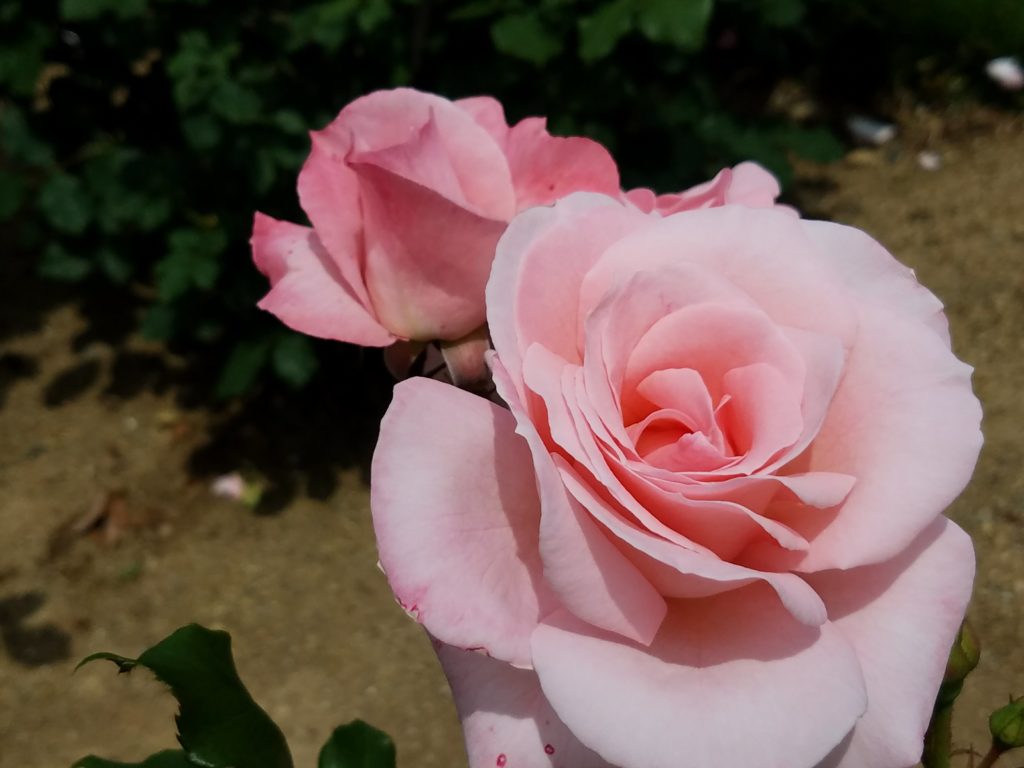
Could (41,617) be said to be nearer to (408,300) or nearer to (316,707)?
(316,707)

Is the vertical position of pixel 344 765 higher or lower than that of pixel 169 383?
higher

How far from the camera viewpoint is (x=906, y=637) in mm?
380

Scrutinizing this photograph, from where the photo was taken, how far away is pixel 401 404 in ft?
1.30

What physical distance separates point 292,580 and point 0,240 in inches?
55.4

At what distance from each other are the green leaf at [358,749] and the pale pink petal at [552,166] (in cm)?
33

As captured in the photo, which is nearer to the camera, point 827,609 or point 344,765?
point 827,609

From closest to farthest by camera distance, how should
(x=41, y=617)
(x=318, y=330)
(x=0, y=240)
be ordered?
(x=318, y=330) → (x=41, y=617) → (x=0, y=240)

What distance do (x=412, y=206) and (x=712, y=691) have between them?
269 millimetres

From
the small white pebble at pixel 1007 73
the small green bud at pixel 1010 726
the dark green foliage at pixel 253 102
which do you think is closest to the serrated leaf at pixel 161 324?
the dark green foliage at pixel 253 102

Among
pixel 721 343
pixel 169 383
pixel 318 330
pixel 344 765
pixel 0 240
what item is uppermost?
pixel 721 343

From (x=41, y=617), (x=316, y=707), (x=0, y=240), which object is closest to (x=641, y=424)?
(x=316, y=707)

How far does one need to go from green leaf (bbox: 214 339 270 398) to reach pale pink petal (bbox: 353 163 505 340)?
130 centimetres

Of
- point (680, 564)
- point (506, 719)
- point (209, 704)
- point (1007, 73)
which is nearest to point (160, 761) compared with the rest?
point (209, 704)

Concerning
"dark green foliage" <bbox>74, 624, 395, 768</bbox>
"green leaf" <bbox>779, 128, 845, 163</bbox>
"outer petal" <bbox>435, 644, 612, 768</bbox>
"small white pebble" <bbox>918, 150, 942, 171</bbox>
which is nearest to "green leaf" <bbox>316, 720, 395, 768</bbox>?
"dark green foliage" <bbox>74, 624, 395, 768</bbox>
